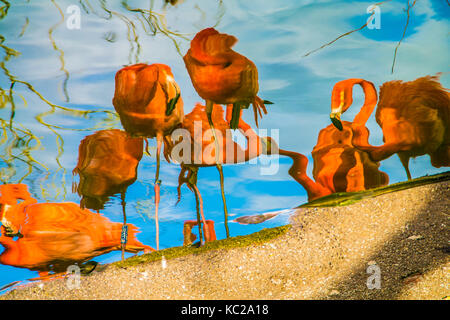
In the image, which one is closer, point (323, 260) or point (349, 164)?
point (323, 260)

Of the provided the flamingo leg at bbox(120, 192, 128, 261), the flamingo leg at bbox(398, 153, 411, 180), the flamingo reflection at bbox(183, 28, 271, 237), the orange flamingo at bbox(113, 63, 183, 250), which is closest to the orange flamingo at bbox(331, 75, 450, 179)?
the flamingo leg at bbox(398, 153, 411, 180)

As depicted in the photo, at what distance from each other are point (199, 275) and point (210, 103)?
32 cm

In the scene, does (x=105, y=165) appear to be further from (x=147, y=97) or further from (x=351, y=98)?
(x=351, y=98)

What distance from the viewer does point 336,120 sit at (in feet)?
2.09

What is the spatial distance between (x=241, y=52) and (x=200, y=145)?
0.19m

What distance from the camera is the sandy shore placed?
52 cm

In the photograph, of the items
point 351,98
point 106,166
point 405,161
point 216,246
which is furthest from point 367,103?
point 106,166

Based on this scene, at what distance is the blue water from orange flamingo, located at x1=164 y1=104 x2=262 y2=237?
2 cm

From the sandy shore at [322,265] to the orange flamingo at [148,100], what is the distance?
27cm

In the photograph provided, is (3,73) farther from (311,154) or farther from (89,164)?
(311,154)

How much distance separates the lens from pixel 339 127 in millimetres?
645

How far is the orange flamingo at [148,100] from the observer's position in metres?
0.59
